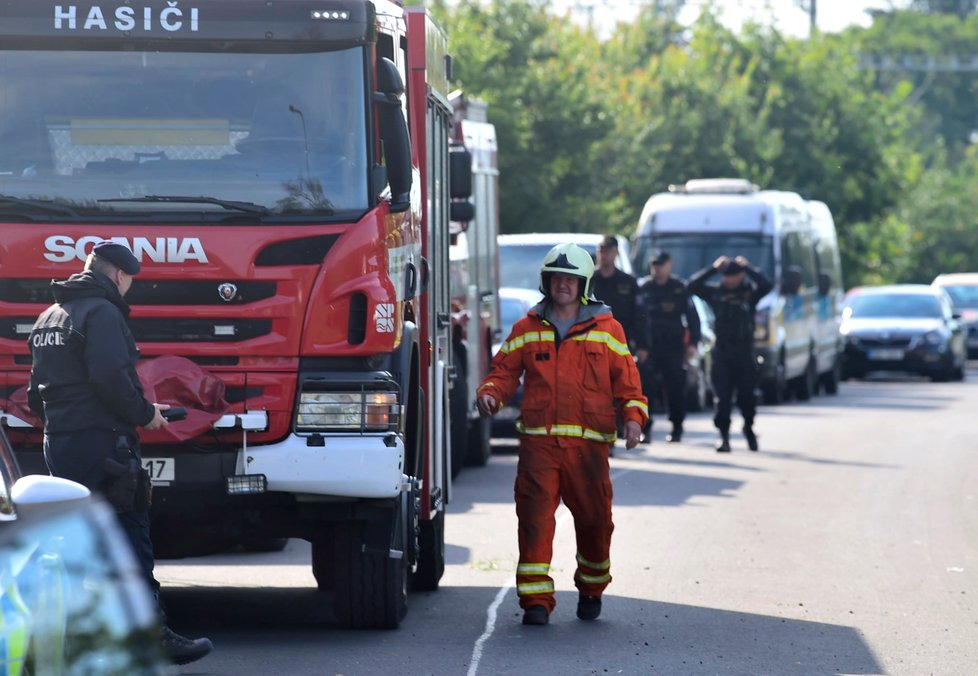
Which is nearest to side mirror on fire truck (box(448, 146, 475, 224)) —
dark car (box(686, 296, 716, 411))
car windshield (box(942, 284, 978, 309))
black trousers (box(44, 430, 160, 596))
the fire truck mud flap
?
the fire truck mud flap

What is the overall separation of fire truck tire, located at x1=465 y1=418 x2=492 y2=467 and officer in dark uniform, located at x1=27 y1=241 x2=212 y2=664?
9280 mm

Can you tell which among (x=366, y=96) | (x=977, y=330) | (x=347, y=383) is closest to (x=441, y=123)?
(x=366, y=96)

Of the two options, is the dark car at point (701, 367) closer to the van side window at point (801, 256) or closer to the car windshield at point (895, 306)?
the van side window at point (801, 256)

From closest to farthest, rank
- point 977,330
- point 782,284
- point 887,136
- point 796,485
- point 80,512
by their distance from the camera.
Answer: point 80,512 < point 796,485 < point 782,284 < point 977,330 < point 887,136

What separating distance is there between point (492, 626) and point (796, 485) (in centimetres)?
719

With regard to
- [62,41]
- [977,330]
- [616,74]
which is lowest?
[977,330]

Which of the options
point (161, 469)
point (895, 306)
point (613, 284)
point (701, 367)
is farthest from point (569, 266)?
point (895, 306)

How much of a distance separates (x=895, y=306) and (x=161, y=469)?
27773 mm

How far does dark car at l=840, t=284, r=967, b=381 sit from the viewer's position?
3359cm

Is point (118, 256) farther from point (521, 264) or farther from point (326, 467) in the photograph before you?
point (521, 264)

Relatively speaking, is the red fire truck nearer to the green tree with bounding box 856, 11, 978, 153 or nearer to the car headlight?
the car headlight

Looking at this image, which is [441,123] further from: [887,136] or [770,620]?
[887,136]

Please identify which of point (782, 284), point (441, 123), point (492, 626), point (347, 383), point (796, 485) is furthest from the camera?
point (782, 284)

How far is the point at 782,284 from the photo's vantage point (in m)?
25.8
